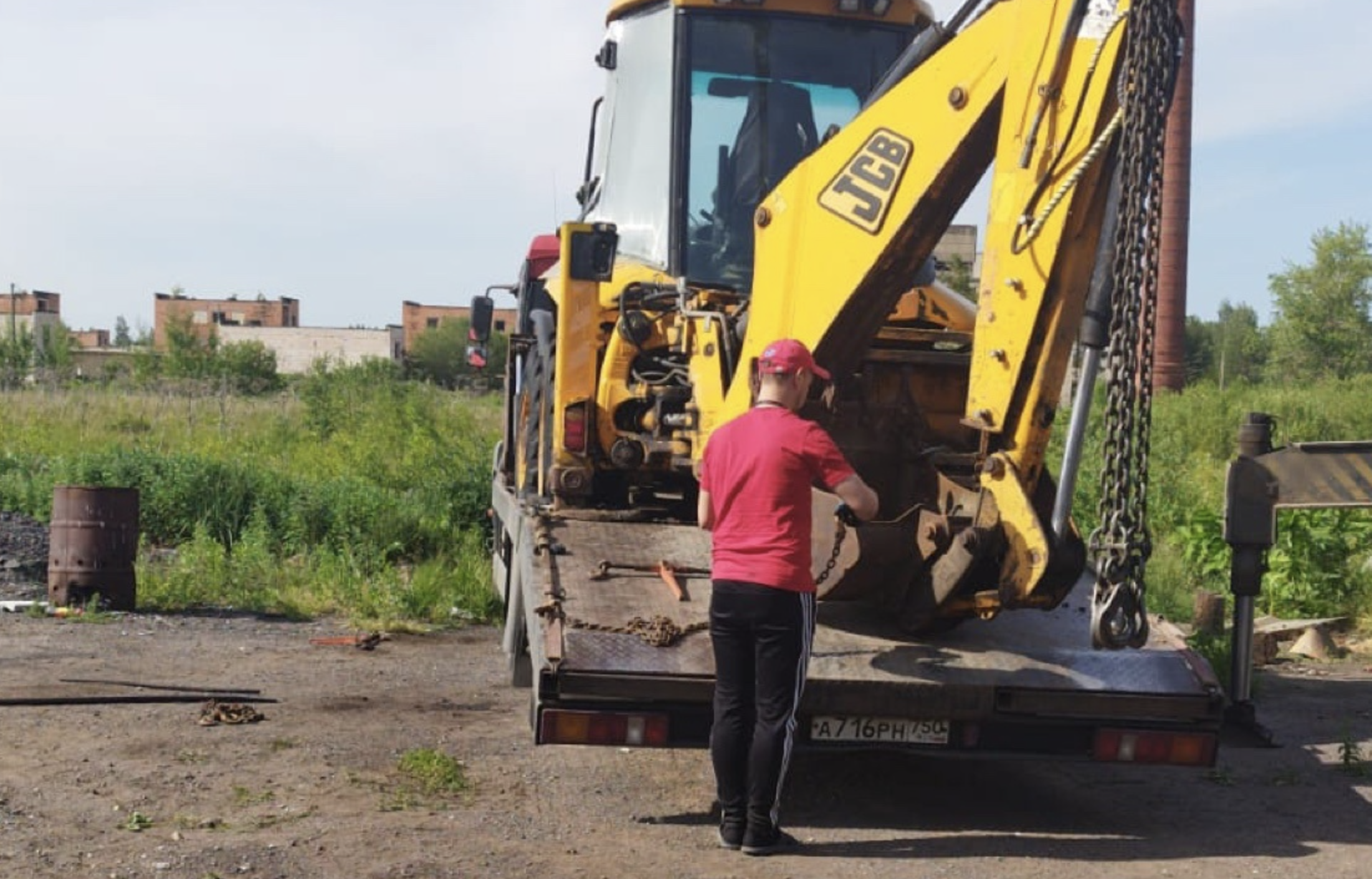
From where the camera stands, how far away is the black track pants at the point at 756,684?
246 inches

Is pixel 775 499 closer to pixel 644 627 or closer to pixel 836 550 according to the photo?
pixel 836 550

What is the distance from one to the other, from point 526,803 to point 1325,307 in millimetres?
44229

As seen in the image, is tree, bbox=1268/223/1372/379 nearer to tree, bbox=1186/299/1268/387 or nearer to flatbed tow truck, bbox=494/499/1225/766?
tree, bbox=1186/299/1268/387

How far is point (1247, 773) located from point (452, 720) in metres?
4.02

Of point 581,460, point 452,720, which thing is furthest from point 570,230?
point 452,720

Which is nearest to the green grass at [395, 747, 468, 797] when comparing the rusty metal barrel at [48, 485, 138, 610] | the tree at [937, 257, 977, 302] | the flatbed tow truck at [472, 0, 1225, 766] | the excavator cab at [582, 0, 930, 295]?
the flatbed tow truck at [472, 0, 1225, 766]

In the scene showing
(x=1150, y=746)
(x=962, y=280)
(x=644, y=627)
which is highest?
(x=962, y=280)

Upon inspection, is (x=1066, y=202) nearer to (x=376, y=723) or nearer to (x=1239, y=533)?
(x=1239, y=533)

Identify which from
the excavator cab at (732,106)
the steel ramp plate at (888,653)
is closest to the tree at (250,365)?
the excavator cab at (732,106)

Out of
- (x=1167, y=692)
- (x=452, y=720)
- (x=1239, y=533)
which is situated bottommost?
(x=452, y=720)

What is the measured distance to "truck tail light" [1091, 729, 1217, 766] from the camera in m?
6.80

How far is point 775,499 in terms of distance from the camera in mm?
6301

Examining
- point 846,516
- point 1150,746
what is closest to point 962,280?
point 846,516

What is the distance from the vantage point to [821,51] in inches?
→ 360
